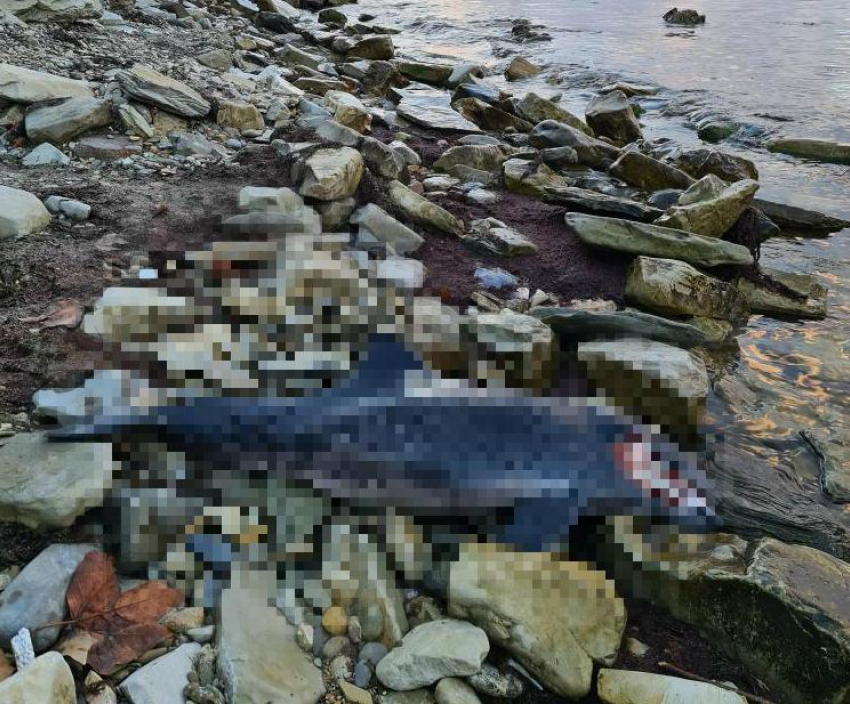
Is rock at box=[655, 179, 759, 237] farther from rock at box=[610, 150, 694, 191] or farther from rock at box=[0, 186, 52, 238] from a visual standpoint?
rock at box=[0, 186, 52, 238]

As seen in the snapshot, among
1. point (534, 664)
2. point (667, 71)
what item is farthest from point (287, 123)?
point (667, 71)

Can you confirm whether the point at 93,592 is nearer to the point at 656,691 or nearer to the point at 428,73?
the point at 656,691

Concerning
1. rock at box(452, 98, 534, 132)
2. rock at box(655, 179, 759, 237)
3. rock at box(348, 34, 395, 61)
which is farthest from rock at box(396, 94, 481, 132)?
rock at box(348, 34, 395, 61)

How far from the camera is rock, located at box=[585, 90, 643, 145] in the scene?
29.8ft

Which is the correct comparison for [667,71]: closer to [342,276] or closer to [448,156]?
[448,156]

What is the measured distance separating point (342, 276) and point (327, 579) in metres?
1.59

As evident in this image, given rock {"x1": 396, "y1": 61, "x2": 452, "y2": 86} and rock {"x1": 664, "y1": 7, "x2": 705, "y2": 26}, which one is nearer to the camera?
rock {"x1": 396, "y1": 61, "x2": 452, "y2": 86}

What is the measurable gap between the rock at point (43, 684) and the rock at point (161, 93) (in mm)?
4907

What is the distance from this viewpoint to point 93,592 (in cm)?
221

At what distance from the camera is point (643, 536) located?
265cm

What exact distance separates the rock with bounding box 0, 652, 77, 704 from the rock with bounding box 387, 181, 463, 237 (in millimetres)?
3691

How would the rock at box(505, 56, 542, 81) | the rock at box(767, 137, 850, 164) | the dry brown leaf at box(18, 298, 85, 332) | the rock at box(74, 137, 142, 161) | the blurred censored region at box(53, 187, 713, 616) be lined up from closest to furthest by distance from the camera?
1. the blurred censored region at box(53, 187, 713, 616)
2. the dry brown leaf at box(18, 298, 85, 332)
3. the rock at box(74, 137, 142, 161)
4. the rock at box(767, 137, 850, 164)
5. the rock at box(505, 56, 542, 81)

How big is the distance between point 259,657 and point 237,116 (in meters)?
5.07

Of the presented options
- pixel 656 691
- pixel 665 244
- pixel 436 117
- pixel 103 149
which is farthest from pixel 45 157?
pixel 656 691
